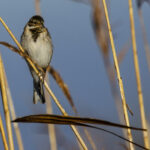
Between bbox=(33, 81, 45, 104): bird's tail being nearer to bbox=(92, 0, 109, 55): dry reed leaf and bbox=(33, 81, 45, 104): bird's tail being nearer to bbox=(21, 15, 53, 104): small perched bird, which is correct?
bbox=(21, 15, 53, 104): small perched bird

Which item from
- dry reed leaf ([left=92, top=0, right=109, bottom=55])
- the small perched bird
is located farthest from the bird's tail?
dry reed leaf ([left=92, top=0, right=109, bottom=55])

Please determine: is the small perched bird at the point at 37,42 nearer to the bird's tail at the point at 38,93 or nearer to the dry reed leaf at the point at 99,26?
the bird's tail at the point at 38,93

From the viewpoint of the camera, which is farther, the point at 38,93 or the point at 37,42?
the point at 38,93

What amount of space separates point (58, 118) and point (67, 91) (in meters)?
0.56

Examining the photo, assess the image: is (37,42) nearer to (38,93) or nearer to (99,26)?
(38,93)

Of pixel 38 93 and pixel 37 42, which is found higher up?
pixel 37 42

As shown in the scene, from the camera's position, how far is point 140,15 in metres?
1.73

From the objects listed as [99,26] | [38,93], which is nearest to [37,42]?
[38,93]

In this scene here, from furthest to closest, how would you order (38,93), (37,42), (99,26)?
1. (38,93)
2. (37,42)
3. (99,26)

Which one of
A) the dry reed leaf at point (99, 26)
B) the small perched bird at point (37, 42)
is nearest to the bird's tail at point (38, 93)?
the small perched bird at point (37, 42)

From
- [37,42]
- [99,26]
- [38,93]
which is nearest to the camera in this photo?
[99,26]

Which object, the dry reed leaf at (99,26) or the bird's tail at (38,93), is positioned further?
the bird's tail at (38,93)

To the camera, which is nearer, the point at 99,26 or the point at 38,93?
the point at 99,26

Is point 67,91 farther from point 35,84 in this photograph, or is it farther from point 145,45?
point 35,84
